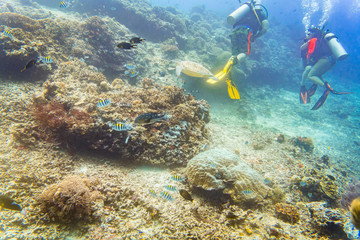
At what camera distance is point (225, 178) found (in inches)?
143

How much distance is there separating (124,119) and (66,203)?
2.16m

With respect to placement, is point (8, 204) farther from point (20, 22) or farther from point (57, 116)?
point (20, 22)

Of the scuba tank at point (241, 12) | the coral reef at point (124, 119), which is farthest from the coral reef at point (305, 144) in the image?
the scuba tank at point (241, 12)

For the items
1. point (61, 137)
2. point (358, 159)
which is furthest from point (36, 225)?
point (358, 159)

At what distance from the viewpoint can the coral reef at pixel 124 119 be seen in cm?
360

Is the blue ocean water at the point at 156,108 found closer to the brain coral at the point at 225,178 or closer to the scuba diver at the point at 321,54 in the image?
the brain coral at the point at 225,178

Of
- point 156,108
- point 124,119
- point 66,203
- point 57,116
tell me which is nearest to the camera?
point 66,203

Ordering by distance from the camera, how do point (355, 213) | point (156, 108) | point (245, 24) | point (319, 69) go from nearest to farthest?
point (355, 213) < point (156, 108) < point (245, 24) < point (319, 69)

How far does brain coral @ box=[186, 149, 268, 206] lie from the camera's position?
343 centimetres

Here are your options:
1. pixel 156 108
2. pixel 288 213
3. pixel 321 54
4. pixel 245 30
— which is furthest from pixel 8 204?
pixel 321 54

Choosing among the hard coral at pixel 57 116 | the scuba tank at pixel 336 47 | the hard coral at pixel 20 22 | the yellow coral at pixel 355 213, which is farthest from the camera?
the scuba tank at pixel 336 47

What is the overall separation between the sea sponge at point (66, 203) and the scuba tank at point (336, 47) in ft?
45.9

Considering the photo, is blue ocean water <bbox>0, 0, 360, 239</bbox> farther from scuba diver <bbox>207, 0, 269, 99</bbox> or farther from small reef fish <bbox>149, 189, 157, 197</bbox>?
scuba diver <bbox>207, 0, 269, 99</bbox>

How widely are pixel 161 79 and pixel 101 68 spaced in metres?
3.23
